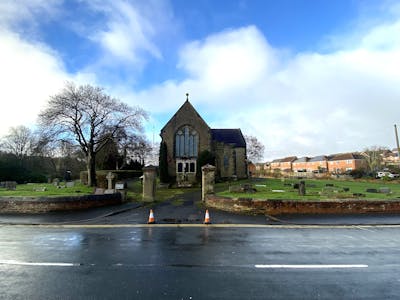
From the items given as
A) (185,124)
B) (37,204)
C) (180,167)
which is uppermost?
(185,124)

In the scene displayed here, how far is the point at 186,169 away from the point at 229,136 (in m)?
14.1

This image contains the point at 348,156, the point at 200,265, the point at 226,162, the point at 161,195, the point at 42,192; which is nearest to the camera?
the point at 200,265

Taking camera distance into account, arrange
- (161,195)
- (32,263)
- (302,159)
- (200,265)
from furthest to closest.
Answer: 1. (302,159)
2. (161,195)
3. (32,263)
4. (200,265)

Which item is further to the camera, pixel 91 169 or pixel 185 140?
pixel 185 140

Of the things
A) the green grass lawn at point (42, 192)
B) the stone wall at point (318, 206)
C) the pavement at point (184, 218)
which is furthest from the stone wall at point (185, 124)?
the stone wall at point (318, 206)

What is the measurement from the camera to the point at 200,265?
Result: 6.49 meters

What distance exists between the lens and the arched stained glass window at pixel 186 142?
123 feet

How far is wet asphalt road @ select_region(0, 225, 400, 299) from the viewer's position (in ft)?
16.4

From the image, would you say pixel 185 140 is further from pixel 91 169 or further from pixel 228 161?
pixel 91 169

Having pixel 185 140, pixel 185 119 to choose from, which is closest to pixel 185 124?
pixel 185 119

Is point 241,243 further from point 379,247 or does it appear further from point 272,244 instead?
point 379,247

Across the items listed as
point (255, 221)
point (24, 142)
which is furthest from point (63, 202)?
point (24, 142)

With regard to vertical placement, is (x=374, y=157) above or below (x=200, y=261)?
above

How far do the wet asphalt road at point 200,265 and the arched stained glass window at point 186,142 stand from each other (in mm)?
27063
